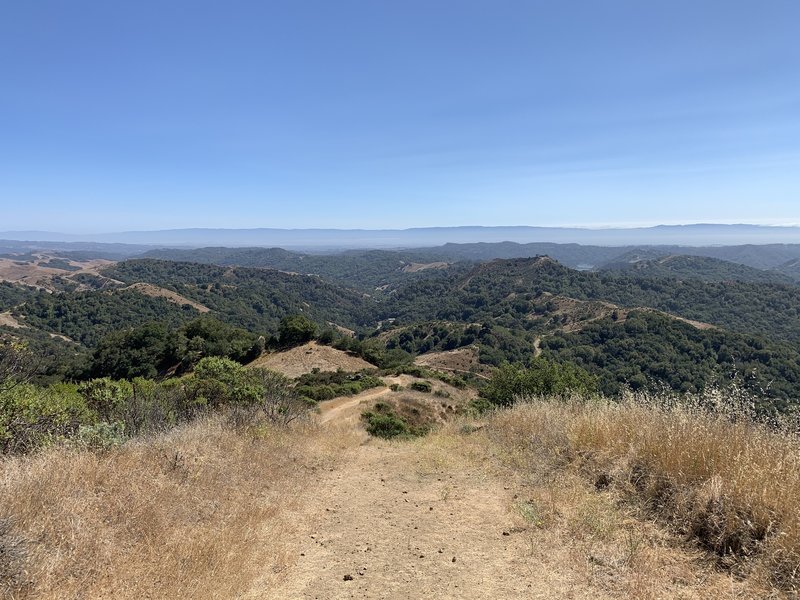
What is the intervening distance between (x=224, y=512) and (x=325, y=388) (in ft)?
71.0

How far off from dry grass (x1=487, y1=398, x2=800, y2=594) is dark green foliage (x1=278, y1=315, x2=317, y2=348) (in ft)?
122

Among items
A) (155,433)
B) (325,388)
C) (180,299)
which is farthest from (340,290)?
(155,433)

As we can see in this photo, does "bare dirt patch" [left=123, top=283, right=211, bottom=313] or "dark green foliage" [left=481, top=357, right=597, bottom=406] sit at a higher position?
"dark green foliage" [left=481, top=357, right=597, bottom=406]

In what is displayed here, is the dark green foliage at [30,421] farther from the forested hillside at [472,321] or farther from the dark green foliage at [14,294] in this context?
the dark green foliage at [14,294]

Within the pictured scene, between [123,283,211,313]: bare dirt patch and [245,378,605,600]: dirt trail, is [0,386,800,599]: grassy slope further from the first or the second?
[123,283,211,313]: bare dirt patch

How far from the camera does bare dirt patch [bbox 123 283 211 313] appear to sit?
337 ft

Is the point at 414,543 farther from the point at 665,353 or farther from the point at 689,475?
the point at 665,353

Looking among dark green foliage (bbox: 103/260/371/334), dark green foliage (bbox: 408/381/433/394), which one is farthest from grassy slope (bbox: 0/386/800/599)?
dark green foliage (bbox: 103/260/371/334)

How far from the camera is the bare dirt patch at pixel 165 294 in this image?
102688 mm

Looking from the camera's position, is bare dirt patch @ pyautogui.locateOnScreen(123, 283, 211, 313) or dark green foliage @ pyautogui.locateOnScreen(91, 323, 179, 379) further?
bare dirt patch @ pyautogui.locateOnScreen(123, 283, 211, 313)

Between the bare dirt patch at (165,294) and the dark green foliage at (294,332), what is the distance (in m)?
73.2

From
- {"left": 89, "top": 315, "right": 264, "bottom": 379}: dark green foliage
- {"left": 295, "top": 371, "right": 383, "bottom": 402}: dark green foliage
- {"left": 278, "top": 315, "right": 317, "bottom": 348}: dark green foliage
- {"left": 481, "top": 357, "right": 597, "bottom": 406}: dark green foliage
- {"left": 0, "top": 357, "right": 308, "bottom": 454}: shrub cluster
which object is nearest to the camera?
{"left": 0, "top": 357, "right": 308, "bottom": 454}: shrub cluster

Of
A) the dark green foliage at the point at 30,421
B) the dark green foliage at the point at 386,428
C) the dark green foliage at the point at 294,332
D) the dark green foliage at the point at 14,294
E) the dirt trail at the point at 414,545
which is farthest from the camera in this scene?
the dark green foliage at the point at 14,294

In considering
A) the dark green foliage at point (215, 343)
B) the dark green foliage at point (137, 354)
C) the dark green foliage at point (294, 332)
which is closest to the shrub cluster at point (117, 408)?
the dark green foliage at point (215, 343)
